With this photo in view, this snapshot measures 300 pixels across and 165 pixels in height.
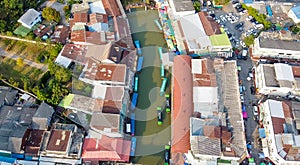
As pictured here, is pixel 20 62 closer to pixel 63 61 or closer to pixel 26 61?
pixel 26 61

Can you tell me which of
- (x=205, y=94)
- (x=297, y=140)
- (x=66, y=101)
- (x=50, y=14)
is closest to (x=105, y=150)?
(x=66, y=101)

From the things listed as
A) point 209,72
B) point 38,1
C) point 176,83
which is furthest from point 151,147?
point 38,1

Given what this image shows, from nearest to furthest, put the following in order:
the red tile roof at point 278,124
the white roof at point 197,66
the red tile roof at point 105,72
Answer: the red tile roof at point 278,124 → the red tile roof at point 105,72 → the white roof at point 197,66

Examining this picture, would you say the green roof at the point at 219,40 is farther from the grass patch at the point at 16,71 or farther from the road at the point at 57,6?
the grass patch at the point at 16,71

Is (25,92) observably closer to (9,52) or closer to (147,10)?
(9,52)

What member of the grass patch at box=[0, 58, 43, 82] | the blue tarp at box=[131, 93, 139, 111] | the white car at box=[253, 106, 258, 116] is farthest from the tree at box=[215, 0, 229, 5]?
the grass patch at box=[0, 58, 43, 82]

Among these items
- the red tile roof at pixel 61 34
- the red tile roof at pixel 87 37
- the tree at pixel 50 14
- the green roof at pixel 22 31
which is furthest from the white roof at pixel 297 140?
the green roof at pixel 22 31

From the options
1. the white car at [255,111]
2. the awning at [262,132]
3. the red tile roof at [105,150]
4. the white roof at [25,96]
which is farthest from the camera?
the white car at [255,111]
